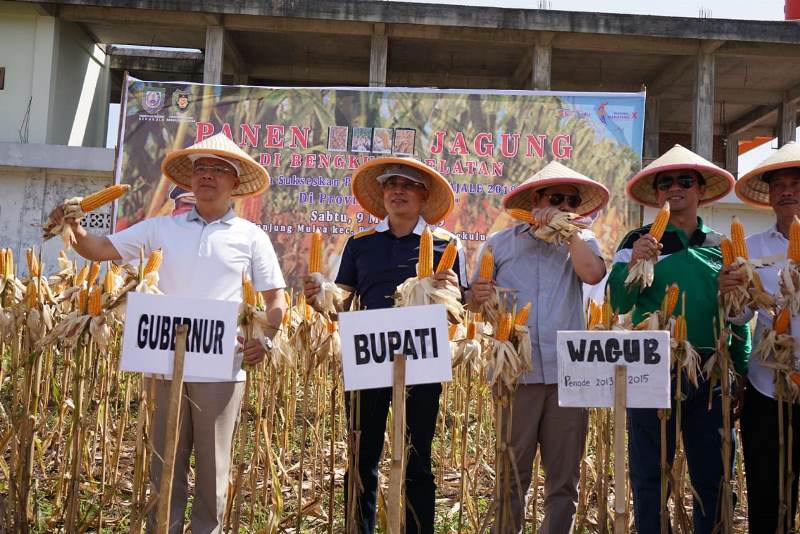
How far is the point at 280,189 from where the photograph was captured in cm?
957

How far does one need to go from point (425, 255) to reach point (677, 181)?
1.31 meters

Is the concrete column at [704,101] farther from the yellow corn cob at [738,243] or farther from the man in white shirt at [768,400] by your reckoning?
the yellow corn cob at [738,243]

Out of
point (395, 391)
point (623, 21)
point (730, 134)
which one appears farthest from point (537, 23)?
point (395, 391)

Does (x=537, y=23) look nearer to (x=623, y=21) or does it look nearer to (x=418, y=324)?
(x=623, y=21)

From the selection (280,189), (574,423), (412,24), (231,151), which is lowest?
(574,423)

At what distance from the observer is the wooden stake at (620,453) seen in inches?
93.7

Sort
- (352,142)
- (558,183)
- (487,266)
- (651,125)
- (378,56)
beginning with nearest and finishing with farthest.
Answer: (487,266)
(558,183)
(352,142)
(378,56)
(651,125)

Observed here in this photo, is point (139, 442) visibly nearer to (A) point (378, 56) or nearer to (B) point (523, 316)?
(B) point (523, 316)

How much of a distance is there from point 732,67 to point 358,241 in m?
13.1

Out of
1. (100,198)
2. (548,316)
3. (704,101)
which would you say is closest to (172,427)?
(100,198)

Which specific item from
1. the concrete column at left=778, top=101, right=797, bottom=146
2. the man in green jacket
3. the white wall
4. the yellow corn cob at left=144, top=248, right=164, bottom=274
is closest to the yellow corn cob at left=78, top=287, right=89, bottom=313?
the yellow corn cob at left=144, top=248, right=164, bottom=274

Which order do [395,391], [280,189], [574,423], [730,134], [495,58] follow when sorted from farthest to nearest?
1. [730,134]
2. [495,58]
3. [280,189]
4. [574,423]
5. [395,391]

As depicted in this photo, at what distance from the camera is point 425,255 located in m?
2.87

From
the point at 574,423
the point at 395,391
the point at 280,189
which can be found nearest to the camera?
the point at 395,391
